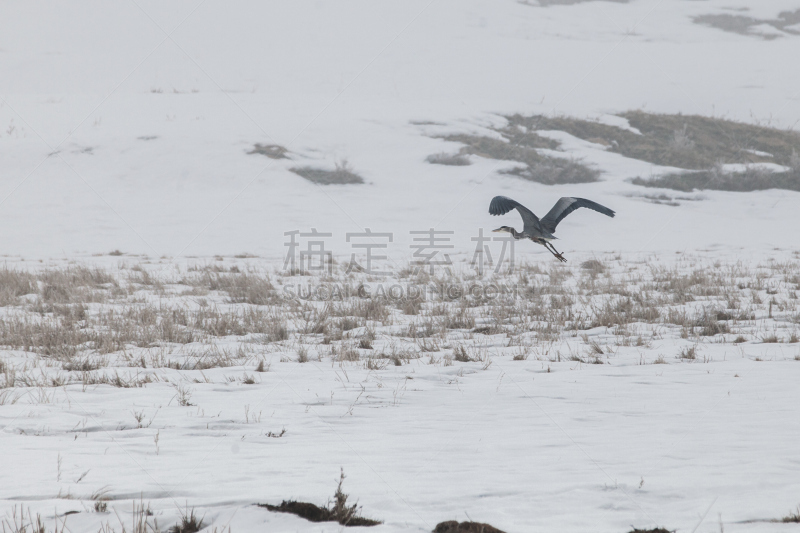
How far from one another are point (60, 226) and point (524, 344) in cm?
1540

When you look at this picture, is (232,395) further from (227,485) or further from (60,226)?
(60,226)

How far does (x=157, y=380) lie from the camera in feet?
14.5

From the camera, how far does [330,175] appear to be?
73.5 feet

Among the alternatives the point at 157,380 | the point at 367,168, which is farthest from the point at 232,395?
the point at 367,168

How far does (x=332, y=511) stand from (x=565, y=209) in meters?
4.98

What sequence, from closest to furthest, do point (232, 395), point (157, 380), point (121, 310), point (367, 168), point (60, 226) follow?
point (232, 395)
point (157, 380)
point (121, 310)
point (60, 226)
point (367, 168)

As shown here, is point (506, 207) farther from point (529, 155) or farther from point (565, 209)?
point (529, 155)

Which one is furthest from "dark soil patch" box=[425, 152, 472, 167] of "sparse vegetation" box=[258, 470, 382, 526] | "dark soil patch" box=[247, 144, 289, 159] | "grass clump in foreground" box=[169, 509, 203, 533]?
"grass clump in foreground" box=[169, 509, 203, 533]

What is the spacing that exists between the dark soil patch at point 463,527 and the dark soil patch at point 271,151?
73.0 feet

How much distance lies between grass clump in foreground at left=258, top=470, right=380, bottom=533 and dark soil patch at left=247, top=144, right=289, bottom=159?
22.0 meters

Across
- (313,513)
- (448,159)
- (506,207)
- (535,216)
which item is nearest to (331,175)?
(448,159)

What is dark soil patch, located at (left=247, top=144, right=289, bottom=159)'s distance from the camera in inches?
914

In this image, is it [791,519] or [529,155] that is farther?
[529,155]

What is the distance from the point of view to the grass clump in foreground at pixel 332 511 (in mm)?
2098
